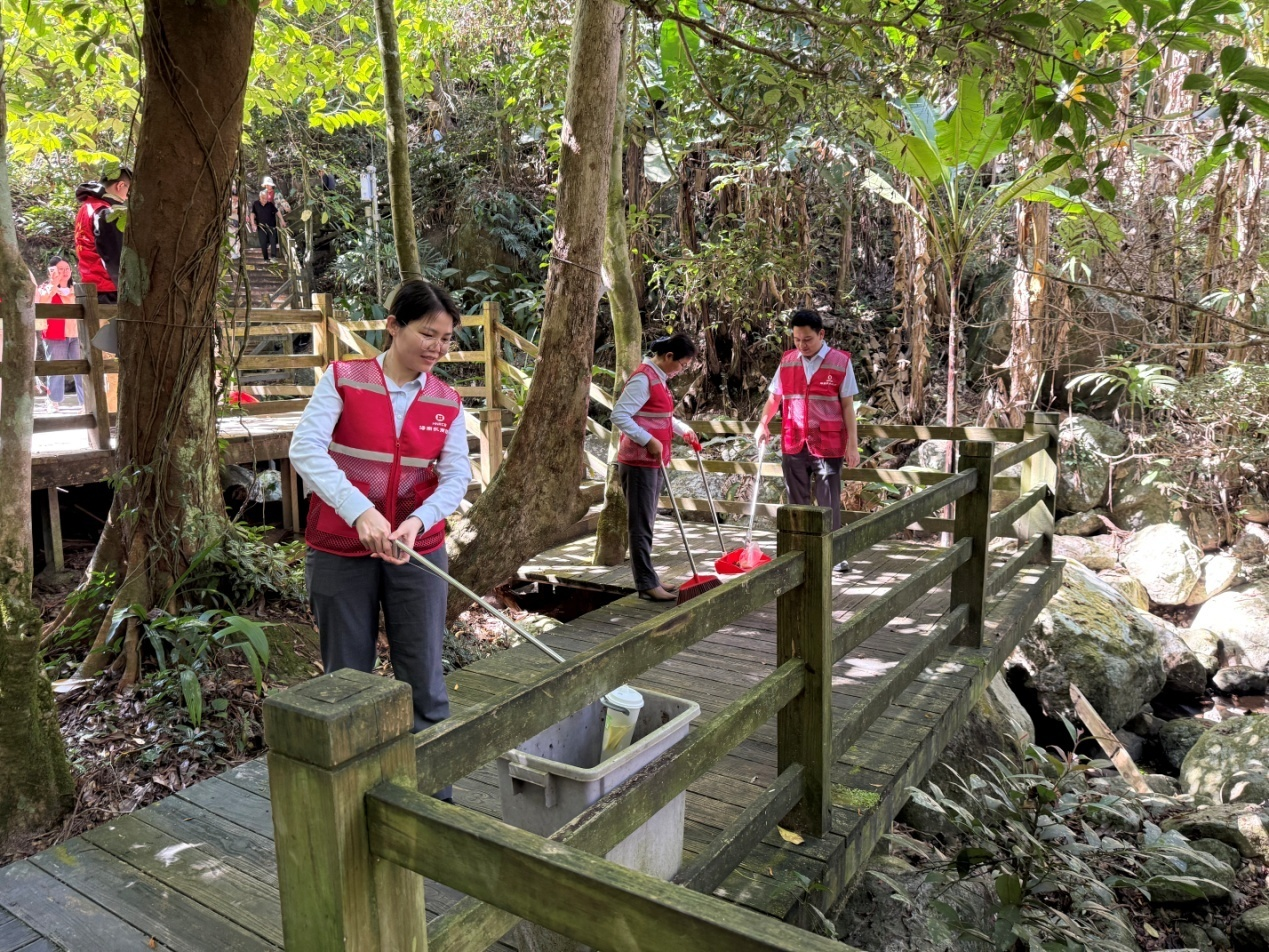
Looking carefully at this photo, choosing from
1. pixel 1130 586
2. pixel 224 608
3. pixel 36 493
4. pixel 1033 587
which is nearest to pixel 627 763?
pixel 224 608

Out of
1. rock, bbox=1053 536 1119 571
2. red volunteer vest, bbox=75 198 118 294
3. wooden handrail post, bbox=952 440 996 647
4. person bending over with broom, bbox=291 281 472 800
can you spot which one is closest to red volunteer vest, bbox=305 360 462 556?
person bending over with broom, bbox=291 281 472 800

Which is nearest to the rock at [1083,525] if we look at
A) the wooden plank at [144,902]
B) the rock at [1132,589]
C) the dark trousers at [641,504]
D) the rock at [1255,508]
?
the rock at [1132,589]

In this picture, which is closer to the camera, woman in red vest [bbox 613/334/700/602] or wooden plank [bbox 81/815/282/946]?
wooden plank [bbox 81/815/282/946]

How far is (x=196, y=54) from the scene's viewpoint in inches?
179

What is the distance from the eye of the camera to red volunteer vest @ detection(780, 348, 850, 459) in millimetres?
6223

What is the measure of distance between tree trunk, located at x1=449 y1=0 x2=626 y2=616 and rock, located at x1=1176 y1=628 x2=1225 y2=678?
691 cm

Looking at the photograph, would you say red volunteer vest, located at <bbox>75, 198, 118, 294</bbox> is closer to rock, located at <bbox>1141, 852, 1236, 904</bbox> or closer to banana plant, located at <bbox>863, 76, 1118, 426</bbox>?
banana plant, located at <bbox>863, 76, 1118, 426</bbox>

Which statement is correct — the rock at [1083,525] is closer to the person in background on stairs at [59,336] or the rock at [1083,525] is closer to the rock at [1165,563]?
the rock at [1165,563]

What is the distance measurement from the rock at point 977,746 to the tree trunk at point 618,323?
8.86 feet

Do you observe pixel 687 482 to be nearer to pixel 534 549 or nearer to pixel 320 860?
pixel 534 549

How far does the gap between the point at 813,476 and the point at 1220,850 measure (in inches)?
123

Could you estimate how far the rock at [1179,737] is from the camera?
761 centimetres

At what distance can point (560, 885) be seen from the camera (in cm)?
133

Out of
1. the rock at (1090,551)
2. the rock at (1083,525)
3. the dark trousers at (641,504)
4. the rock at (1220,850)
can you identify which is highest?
the dark trousers at (641,504)
